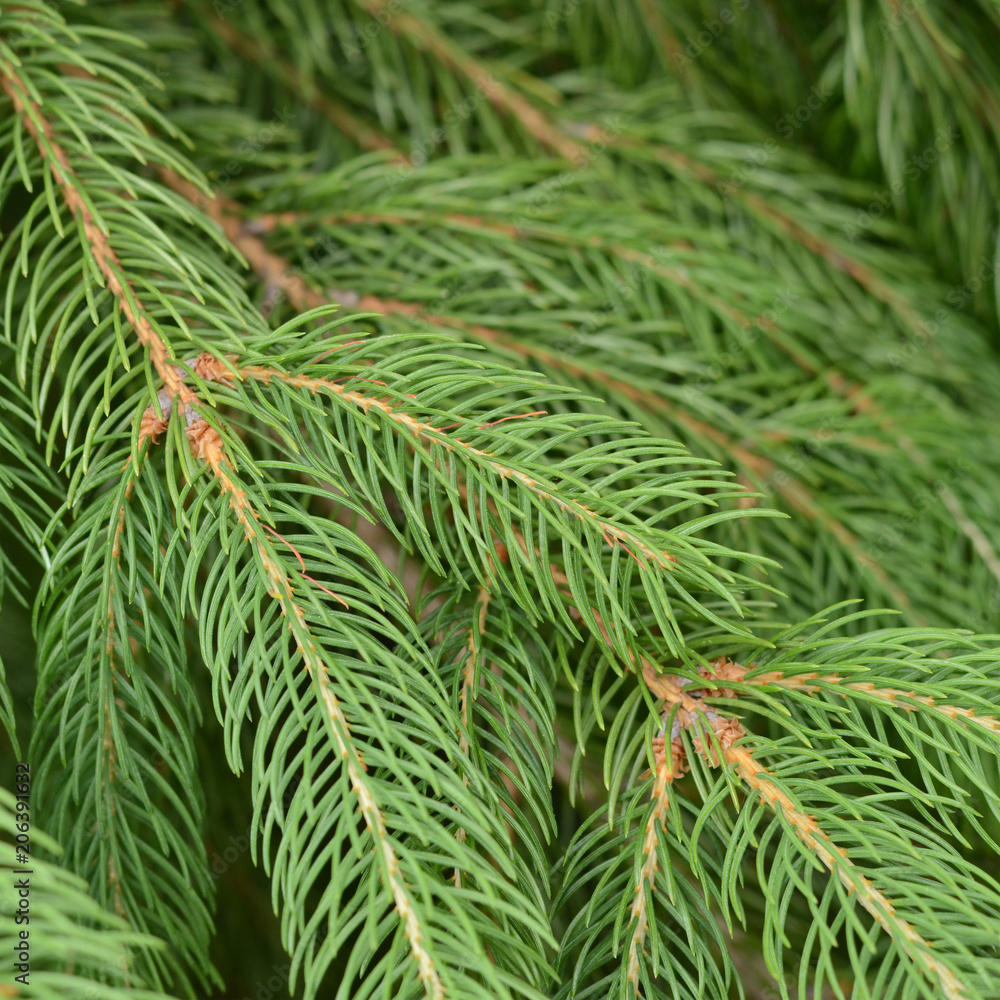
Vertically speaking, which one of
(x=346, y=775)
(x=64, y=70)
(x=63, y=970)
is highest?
(x=64, y=70)

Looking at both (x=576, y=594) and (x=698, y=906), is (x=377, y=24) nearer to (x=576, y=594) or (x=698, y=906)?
(x=576, y=594)

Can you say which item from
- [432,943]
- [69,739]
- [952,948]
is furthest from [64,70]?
[952,948]

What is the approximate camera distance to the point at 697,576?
0.35 meters

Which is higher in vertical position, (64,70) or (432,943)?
(64,70)

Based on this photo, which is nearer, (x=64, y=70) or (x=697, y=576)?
(x=697, y=576)

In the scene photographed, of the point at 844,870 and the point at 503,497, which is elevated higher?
the point at 503,497

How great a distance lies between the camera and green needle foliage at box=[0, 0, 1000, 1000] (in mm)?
334

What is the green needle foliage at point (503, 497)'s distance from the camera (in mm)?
334

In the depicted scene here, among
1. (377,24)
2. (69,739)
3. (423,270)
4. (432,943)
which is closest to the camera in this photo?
(432,943)

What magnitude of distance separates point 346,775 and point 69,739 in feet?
0.55

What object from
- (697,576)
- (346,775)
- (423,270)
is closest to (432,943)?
(346,775)

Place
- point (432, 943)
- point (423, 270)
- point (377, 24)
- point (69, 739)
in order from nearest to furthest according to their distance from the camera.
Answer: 1. point (432, 943)
2. point (69, 739)
3. point (423, 270)
4. point (377, 24)

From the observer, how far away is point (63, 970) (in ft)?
1.23

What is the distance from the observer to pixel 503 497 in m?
0.35
